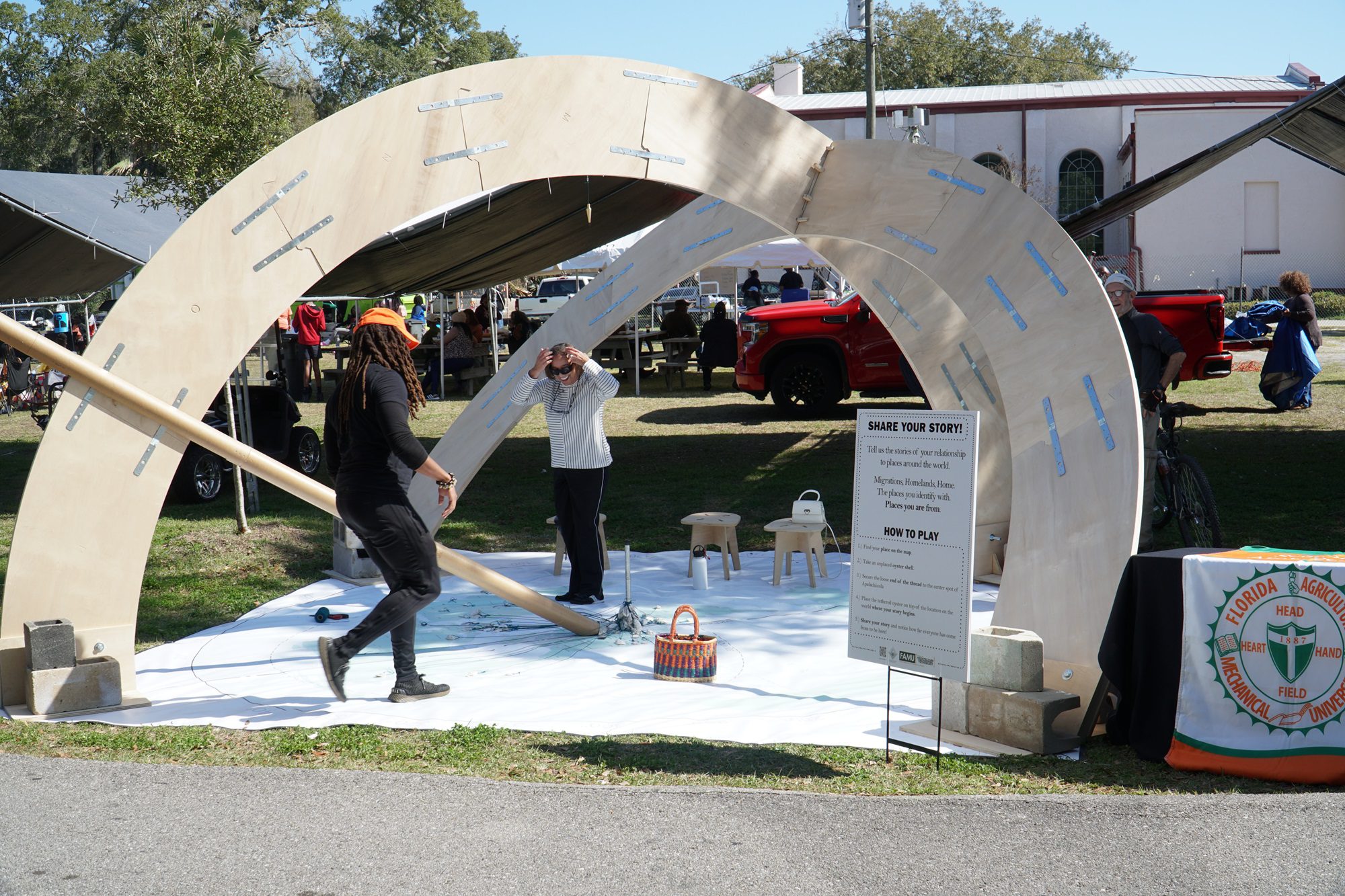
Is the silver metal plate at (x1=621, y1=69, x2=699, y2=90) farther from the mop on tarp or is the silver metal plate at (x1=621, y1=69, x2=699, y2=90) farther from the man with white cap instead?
the man with white cap

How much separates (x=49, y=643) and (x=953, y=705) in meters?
3.92

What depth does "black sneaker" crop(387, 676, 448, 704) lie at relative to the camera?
5.48 metres

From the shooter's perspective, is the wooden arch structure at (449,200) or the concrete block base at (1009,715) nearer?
the concrete block base at (1009,715)

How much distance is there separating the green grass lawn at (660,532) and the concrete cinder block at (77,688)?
0.64 feet

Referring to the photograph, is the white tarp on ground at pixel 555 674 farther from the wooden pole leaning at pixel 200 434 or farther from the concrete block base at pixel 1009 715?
the wooden pole leaning at pixel 200 434

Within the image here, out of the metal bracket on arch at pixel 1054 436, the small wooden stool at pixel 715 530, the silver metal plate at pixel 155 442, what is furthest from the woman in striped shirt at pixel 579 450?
the metal bracket on arch at pixel 1054 436

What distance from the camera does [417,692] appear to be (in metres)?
5.52

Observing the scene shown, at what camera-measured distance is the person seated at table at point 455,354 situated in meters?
20.0

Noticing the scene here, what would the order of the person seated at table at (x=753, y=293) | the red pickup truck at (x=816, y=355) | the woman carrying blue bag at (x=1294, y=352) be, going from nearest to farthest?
the woman carrying blue bag at (x=1294, y=352)
the red pickup truck at (x=816, y=355)
the person seated at table at (x=753, y=293)

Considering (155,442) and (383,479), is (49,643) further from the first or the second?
(383,479)

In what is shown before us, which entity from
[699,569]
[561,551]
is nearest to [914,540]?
[699,569]

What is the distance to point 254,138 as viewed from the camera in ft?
38.2

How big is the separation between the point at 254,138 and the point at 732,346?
10109mm

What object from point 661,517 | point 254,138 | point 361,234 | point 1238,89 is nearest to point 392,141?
point 361,234
